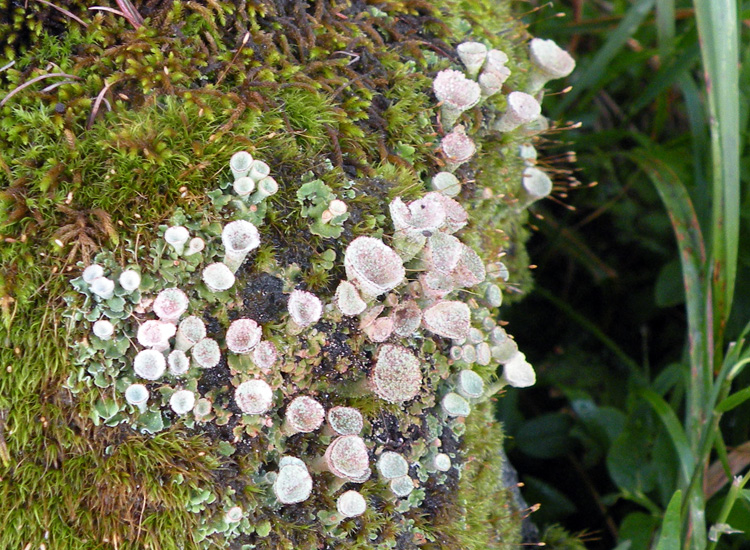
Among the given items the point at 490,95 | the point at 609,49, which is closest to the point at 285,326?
the point at 490,95

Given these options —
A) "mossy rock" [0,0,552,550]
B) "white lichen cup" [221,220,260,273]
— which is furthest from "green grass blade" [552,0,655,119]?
"white lichen cup" [221,220,260,273]

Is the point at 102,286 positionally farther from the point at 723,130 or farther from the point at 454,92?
the point at 723,130

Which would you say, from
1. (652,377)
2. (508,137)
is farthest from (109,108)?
(652,377)

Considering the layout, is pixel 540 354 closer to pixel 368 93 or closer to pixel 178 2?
pixel 368 93

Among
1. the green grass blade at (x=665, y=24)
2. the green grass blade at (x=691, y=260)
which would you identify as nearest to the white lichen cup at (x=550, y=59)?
the green grass blade at (x=691, y=260)

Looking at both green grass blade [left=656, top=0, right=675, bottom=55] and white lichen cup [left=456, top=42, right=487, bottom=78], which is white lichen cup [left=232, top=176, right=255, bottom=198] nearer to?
white lichen cup [left=456, top=42, right=487, bottom=78]

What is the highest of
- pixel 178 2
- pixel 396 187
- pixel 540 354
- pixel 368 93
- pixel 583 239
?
pixel 178 2
